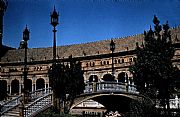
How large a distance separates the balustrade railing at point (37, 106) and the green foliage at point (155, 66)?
877cm

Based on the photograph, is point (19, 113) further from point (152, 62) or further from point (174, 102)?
point (174, 102)

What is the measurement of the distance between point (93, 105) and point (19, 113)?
20269 millimetres

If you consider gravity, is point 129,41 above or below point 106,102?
above

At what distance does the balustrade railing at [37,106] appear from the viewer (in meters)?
25.3

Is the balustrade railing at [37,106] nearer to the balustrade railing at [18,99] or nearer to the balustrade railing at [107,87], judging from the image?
the balustrade railing at [18,99]

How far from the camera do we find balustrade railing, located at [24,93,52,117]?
25.3 meters

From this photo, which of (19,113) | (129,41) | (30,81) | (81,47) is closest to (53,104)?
(19,113)

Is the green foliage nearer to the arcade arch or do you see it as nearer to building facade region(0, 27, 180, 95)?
building facade region(0, 27, 180, 95)

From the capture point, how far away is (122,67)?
56.5 meters

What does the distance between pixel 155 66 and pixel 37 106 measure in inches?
433

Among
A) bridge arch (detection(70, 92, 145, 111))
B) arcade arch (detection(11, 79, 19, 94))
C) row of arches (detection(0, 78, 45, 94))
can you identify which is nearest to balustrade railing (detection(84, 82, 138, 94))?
bridge arch (detection(70, 92, 145, 111))

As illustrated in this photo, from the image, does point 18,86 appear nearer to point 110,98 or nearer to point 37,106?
point 110,98

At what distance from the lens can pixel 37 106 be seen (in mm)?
26328

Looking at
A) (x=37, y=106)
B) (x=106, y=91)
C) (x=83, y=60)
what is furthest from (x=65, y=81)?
(x=83, y=60)
